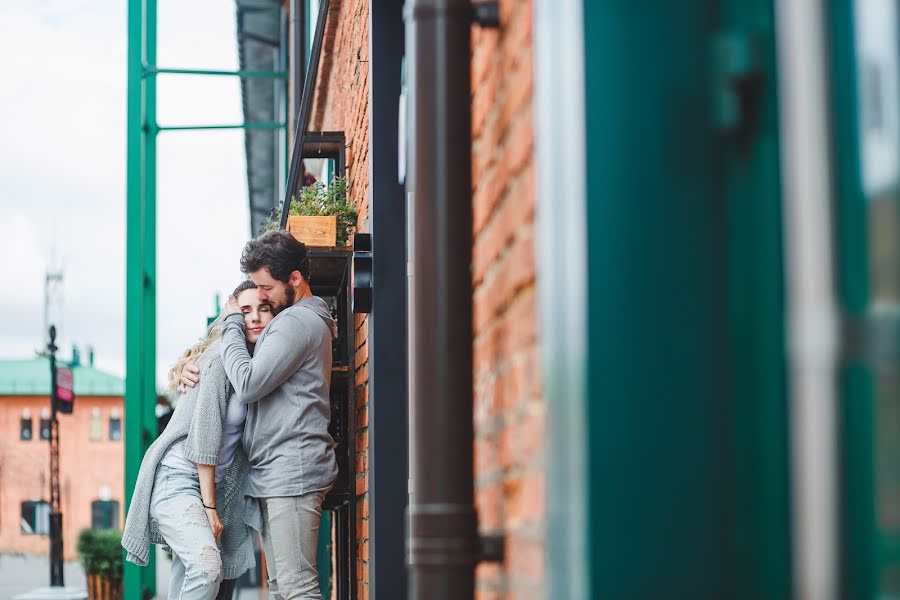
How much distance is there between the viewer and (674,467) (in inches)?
51.4

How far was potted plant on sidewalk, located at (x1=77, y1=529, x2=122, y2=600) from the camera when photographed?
14734mm

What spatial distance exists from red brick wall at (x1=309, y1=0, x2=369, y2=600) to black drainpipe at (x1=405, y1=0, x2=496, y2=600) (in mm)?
2415

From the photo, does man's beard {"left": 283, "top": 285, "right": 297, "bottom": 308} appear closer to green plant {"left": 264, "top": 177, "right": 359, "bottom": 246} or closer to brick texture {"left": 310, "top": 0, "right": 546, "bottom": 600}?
green plant {"left": 264, "top": 177, "right": 359, "bottom": 246}

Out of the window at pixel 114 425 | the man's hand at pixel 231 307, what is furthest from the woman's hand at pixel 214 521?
the window at pixel 114 425

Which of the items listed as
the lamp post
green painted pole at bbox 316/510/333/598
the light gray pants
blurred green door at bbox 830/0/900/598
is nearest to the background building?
the lamp post

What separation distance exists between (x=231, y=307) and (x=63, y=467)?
49.3m

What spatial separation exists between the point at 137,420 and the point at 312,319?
611 centimetres

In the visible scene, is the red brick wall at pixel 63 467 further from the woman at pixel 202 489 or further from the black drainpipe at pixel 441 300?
the black drainpipe at pixel 441 300

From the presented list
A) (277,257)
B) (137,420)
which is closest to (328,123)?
(137,420)

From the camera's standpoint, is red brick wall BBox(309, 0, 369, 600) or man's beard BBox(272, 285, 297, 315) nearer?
man's beard BBox(272, 285, 297, 315)

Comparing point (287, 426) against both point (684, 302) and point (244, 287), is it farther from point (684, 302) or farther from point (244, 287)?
point (684, 302)

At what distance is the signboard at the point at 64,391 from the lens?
1373cm

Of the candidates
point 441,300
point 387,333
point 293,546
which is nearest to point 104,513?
point 293,546

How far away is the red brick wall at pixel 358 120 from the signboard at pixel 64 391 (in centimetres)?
754
